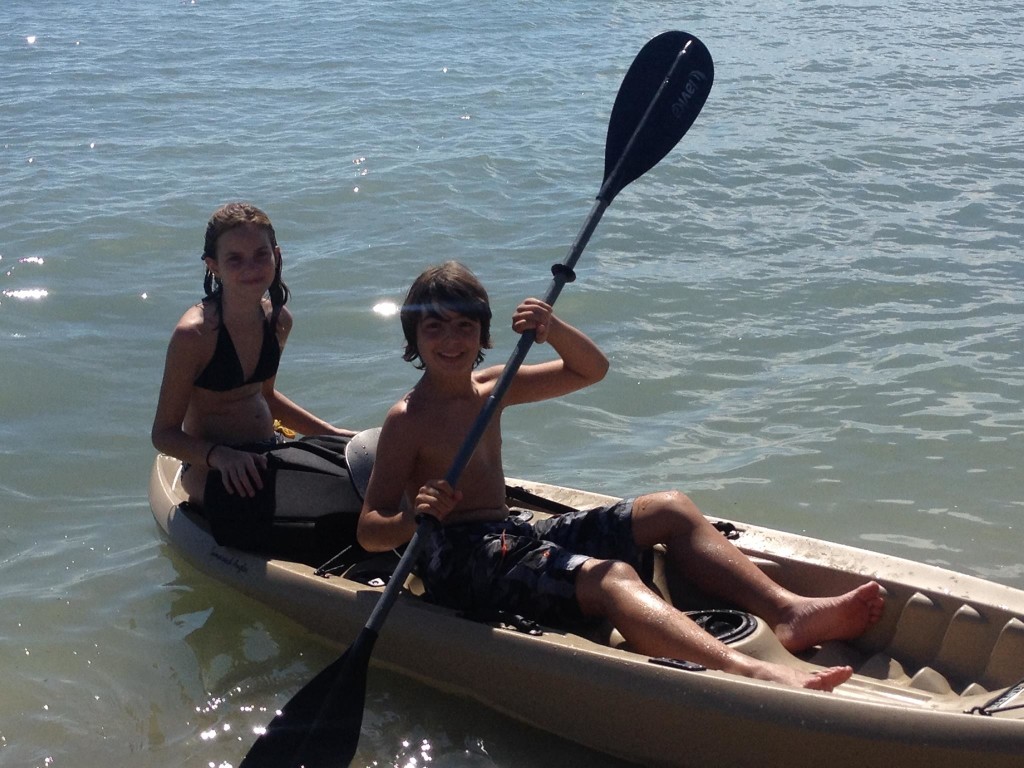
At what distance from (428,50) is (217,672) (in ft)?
37.4

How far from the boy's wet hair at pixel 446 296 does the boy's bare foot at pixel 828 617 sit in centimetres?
126

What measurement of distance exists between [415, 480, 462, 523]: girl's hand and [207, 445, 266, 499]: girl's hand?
2.96 feet

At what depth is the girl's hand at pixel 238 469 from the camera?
4.27m

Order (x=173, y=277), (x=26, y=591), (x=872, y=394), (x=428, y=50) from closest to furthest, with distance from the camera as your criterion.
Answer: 1. (x=26, y=591)
2. (x=872, y=394)
3. (x=173, y=277)
4. (x=428, y=50)

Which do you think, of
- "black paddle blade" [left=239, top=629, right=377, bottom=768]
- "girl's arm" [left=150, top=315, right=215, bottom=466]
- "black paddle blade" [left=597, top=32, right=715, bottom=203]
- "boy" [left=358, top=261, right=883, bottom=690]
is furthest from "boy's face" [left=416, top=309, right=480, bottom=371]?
"black paddle blade" [left=597, top=32, right=715, bottom=203]

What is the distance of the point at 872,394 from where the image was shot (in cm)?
643

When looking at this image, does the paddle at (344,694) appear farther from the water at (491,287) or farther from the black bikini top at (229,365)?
the black bikini top at (229,365)

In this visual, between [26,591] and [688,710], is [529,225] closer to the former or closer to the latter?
[26,591]

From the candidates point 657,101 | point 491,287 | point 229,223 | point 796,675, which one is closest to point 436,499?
point 796,675

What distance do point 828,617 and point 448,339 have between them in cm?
139

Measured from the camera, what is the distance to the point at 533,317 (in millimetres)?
3797

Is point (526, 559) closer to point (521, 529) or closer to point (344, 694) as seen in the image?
point (521, 529)

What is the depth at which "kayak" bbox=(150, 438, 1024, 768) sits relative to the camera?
318 centimetres

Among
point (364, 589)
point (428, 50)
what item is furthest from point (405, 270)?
point (428, 50)
